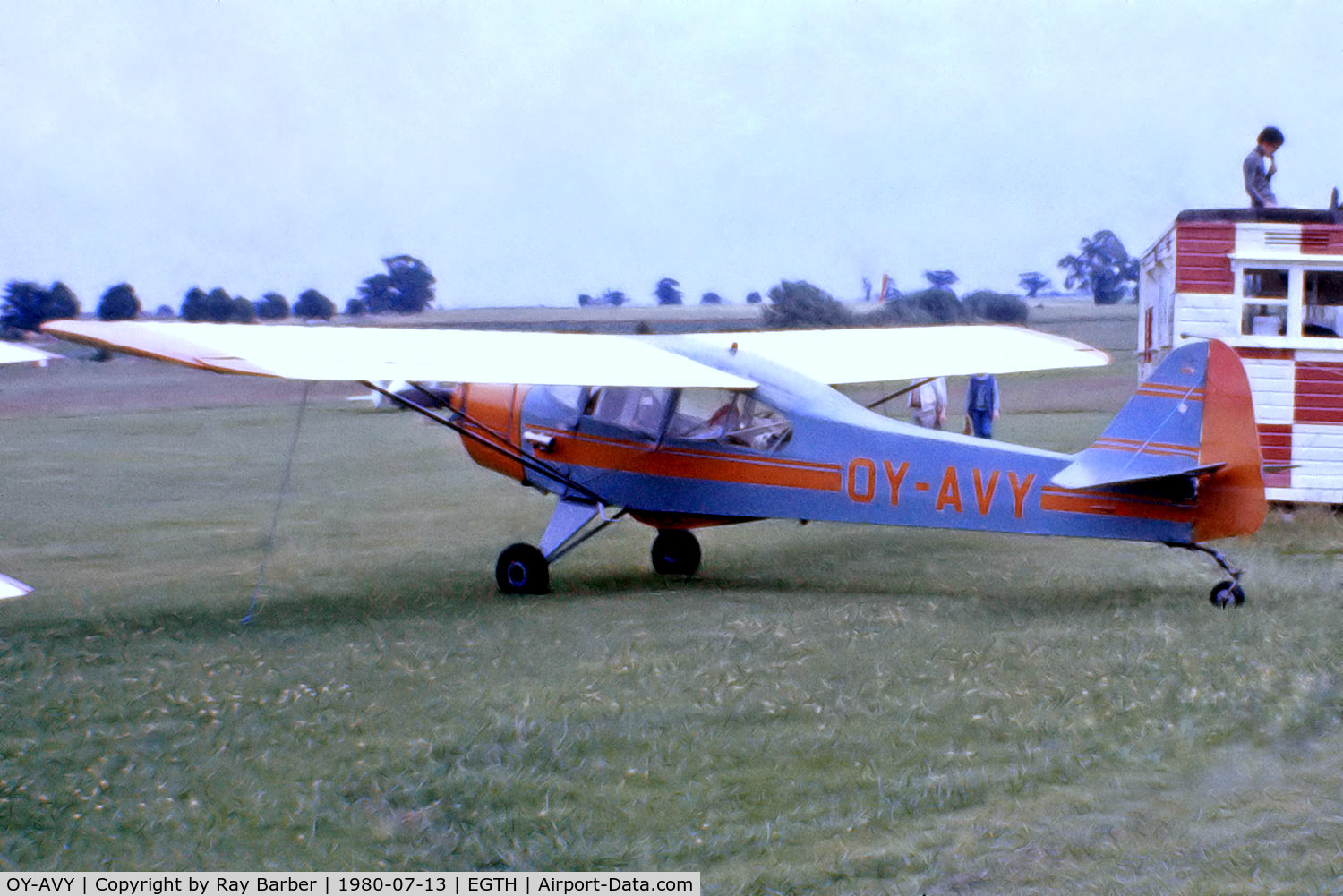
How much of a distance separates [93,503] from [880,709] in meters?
10.2

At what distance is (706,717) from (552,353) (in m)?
4.01

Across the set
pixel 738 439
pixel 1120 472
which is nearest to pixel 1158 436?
pixel 1120 472

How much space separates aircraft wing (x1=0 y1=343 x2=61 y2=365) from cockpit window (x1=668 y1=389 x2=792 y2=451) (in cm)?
403

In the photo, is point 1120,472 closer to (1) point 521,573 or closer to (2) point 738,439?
(2) point 738,439

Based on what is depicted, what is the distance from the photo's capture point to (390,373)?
7520 mm

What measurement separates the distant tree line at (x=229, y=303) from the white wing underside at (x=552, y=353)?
144 inches

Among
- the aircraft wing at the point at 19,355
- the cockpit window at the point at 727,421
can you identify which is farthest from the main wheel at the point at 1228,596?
the aircraft wing at the point at 19,355

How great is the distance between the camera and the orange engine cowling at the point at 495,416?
30.2 ft

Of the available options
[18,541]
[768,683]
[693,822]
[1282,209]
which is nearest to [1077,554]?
[1282,209]

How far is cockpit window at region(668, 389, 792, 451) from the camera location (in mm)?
8539

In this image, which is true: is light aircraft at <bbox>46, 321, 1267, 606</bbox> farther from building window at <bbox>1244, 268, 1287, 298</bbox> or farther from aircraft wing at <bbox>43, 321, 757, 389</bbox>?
building window at <bbox>1244, 268, 1287, 298</bbox>

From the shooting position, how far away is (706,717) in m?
5.34

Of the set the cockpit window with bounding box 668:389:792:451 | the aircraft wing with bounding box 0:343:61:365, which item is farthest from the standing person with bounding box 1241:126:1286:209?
the aircraft wing with bounding box 0:343:61:365

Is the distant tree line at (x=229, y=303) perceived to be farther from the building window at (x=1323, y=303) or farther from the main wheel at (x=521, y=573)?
the building window at (x=1323, y=303)
